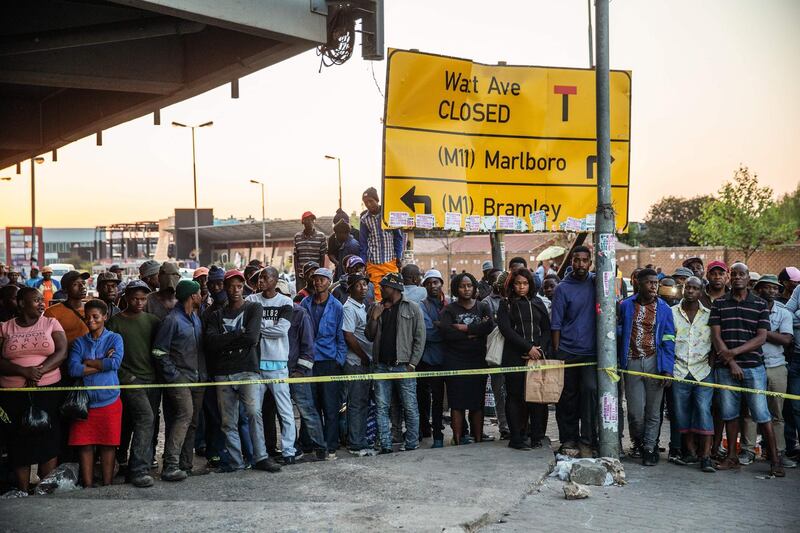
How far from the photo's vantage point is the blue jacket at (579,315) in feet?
27.6

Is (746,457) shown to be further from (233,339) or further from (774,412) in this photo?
(233,339)

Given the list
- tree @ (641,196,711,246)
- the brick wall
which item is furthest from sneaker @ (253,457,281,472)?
tree @ (641,196,711,246)

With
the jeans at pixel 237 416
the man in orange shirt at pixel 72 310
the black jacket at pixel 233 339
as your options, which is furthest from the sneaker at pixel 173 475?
the man in orange shirt at pixel 72 310

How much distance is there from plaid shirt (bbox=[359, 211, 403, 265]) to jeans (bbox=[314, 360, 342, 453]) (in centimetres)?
243

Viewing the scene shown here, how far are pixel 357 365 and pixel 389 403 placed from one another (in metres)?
0.56

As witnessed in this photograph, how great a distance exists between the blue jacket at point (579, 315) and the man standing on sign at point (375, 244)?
122 inches

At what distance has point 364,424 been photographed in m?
8.88

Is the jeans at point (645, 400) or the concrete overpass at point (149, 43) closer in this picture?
the jeans at point (645, 400)

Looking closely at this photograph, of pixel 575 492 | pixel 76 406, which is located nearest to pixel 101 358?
pixel 76 406

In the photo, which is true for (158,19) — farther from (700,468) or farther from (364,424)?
(700,468)

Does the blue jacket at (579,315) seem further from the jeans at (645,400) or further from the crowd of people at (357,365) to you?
the jeans at (645,400)

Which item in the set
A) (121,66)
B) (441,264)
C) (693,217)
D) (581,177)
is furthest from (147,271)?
(693,217)

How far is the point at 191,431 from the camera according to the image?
26.0 feet

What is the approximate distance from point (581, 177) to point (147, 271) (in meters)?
5.31
